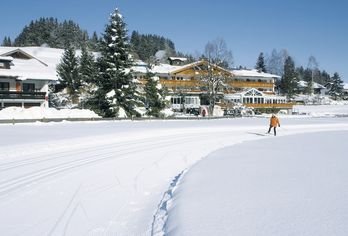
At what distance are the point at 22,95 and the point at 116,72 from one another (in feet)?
35.4

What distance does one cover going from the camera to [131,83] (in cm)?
3847

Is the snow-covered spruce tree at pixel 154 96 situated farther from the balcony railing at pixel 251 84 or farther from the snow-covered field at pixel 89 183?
the balcony railing at pixel 251 84

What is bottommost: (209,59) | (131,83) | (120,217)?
(120,217)

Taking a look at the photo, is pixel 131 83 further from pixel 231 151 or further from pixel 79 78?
pixel 79 78

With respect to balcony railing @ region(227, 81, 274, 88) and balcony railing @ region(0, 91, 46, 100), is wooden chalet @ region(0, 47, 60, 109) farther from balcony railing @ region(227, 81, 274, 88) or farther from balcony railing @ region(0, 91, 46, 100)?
balcony railing @ region(227, 81, 274, 88)

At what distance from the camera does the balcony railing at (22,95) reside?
1555 inches

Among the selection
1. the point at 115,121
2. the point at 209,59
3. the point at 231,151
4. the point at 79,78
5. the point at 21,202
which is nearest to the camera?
the point at 21,202

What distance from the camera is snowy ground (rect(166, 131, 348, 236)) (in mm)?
6086

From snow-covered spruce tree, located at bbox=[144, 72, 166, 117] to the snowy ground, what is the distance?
1157 inches

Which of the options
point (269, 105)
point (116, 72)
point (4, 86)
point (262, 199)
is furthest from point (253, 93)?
point (262, 199)

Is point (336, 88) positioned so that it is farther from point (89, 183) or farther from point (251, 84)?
point (89, 183)

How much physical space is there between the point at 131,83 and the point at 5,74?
45.2ft

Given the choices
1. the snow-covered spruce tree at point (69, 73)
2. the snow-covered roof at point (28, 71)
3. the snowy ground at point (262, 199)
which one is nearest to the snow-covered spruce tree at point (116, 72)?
the snow-covered roof at point (28, 71)

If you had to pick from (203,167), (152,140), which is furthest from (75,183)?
(152,140)
